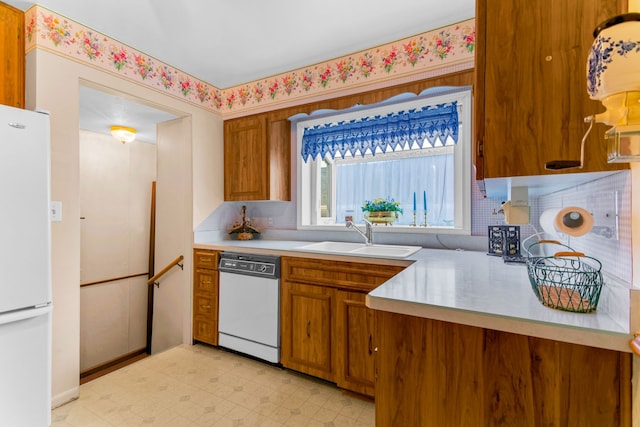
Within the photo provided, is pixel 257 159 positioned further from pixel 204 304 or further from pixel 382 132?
pixel 204 304

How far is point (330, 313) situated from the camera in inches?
79.3

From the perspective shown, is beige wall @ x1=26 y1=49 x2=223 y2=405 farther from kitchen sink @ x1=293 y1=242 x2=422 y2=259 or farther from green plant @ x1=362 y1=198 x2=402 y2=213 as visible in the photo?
green plant @ x1=362 y1=198 x2=402 y2=213

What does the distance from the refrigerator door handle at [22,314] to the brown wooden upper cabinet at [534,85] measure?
212 cm

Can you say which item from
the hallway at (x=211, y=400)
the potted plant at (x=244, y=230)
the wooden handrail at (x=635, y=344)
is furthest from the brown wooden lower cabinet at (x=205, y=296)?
the wooden handrail at (x=635, y=344)

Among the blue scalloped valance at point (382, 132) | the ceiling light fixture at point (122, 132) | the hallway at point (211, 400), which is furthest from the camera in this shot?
the ceiling light fixture at point (122, 132)

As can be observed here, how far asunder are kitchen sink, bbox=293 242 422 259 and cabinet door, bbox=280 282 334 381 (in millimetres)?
293

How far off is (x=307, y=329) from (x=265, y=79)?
2.29 m

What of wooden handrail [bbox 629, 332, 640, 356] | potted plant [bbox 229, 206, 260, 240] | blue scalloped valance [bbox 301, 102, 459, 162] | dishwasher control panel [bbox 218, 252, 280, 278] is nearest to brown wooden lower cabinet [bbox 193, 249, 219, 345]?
dishwasher control panel [bbox 218, 252, 280, 278]

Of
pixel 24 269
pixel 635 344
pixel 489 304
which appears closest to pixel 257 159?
pixel 24 269

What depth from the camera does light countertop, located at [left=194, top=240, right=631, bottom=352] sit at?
2.42 feet

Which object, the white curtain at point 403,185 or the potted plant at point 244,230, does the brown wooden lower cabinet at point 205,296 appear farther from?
the white curtain at point 403,185

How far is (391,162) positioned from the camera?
2.65m

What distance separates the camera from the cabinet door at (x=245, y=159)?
2.81 metres

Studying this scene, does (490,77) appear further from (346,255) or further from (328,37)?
(328,37)
